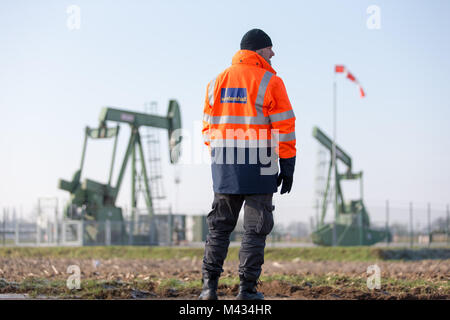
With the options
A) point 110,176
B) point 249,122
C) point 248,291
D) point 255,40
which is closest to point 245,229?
point 248,291

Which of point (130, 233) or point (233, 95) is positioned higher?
point (233, 95)

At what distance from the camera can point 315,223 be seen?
27109 millimetres

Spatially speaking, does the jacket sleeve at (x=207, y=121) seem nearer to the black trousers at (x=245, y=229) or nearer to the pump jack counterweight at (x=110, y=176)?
the black trousers at (x=245, y=229)

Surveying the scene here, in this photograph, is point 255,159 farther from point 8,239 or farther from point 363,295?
point 8,239

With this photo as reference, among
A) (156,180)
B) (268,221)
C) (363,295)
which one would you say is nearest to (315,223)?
(156,180)

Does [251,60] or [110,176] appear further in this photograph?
[110,176]

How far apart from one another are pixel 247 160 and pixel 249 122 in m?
0.27

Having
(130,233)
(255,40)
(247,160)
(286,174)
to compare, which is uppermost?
(255,40)

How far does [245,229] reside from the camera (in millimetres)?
4480

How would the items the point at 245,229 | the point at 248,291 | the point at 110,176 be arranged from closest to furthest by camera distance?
1. the point at 248,291
2. the point at 245,229
3. the point at 110,176

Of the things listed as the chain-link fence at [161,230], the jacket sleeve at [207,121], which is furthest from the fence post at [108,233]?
the jacket sleeve at [207,121]

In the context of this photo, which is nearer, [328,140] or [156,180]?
[156,180]

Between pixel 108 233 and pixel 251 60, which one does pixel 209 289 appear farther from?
pixel 108 233
